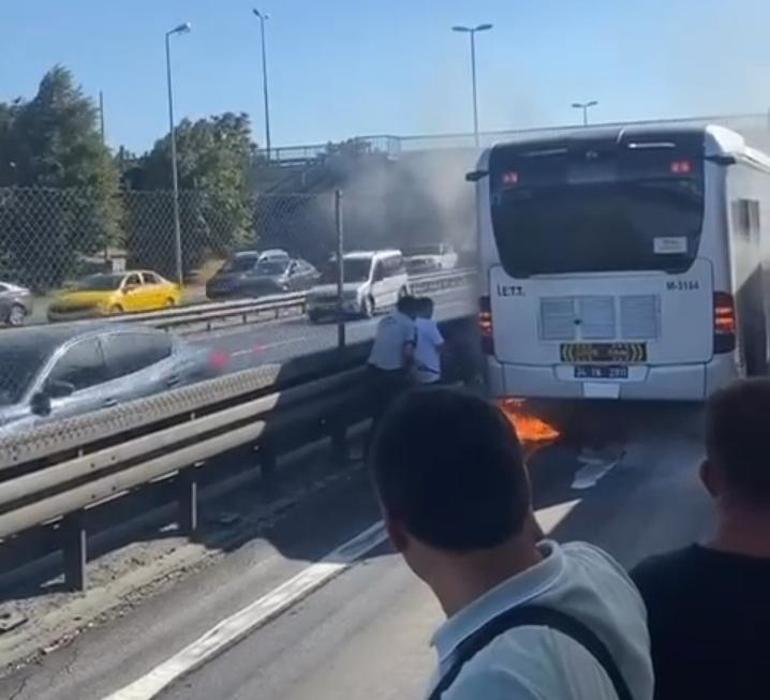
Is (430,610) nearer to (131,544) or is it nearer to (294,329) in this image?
(131,544)

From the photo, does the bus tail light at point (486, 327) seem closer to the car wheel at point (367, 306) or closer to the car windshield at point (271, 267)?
the car wheel at point (367, 306)

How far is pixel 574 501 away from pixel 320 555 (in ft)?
7.66

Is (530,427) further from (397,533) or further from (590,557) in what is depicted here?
(397,533)

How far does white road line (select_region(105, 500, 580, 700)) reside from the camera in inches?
251

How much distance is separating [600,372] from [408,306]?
181 cm

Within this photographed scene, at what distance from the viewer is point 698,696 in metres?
2.54

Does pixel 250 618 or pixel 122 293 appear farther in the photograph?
pixel 122 293

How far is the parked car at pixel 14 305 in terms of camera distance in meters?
21.1

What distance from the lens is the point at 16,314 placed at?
25.7m

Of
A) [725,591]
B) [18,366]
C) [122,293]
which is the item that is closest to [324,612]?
[18,366]

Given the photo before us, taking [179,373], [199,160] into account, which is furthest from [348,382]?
[199,160]

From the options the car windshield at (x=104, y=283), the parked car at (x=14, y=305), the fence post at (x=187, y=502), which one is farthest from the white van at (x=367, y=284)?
the fence post at (x=187, y=502)

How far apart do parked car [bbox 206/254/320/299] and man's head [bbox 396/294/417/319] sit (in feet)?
86.6

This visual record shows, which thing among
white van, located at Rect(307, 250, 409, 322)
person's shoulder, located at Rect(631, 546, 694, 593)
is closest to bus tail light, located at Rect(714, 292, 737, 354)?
person's shoulder, located at Rect(631, 546, 694, 593)
